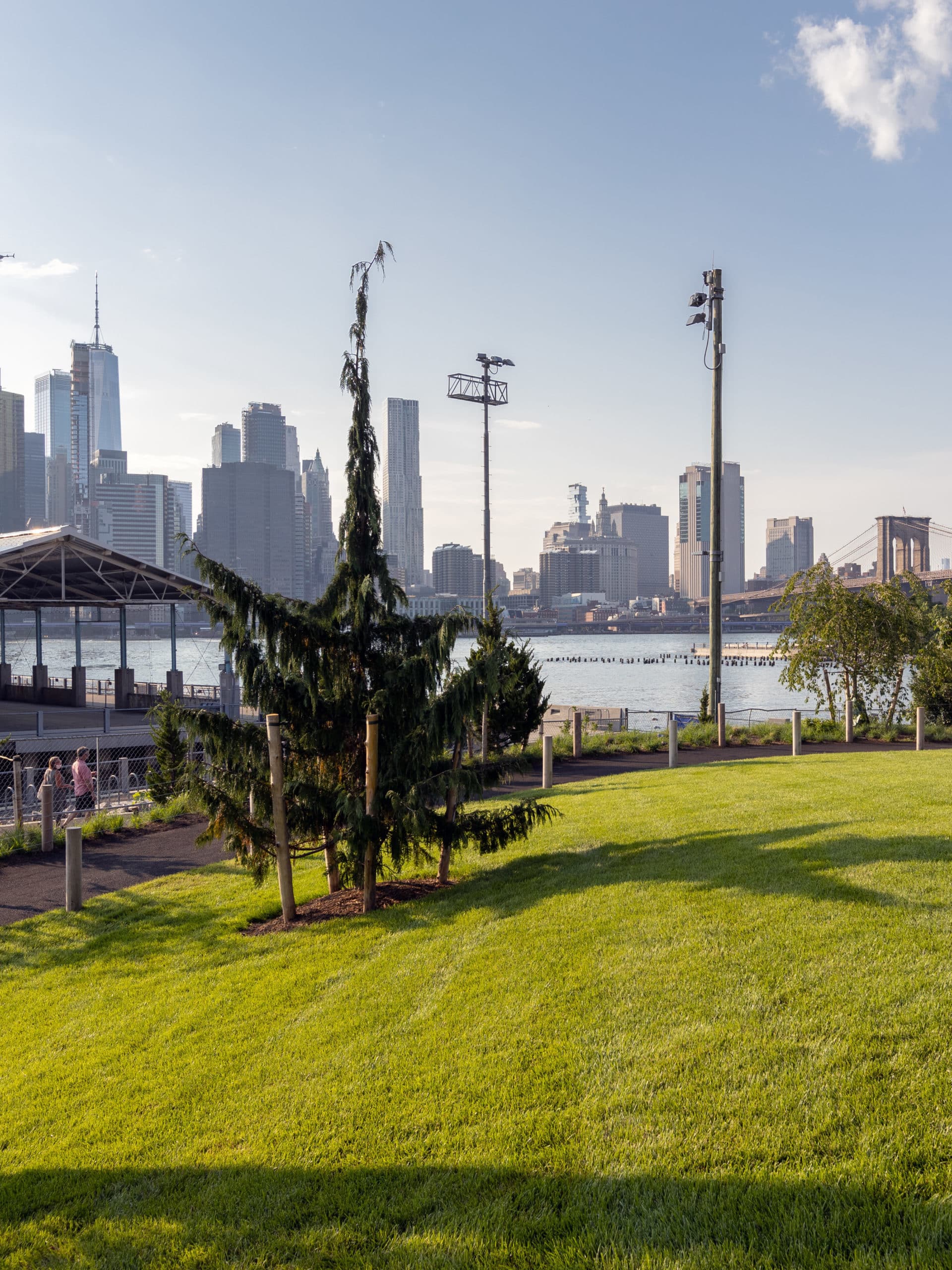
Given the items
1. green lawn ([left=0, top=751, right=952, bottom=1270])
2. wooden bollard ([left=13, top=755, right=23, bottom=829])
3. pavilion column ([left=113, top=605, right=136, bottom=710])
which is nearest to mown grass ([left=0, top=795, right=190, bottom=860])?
wooden bollard ([left=13, top=755, right=23, bottom=829])

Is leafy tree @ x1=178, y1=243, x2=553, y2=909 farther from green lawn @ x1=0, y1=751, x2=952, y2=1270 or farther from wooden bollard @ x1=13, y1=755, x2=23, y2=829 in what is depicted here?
wooden bollard @ x1=13, y1=755, x2=23, y2=829

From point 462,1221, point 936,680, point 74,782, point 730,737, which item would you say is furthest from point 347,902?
point 936,680

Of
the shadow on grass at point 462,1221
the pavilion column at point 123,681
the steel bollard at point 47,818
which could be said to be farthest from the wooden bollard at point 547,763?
the pavilion column at point 123,681

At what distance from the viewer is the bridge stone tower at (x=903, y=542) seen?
9706 cm

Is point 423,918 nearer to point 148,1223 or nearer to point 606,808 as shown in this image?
point 148,1223

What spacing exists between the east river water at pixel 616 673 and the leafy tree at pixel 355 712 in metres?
15.1

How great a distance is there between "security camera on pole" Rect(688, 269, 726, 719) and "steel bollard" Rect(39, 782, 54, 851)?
14890 millimetres

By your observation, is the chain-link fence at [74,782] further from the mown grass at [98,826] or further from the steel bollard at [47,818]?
the mown grass at [98,826]

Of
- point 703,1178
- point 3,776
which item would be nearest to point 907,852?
point 703,1178

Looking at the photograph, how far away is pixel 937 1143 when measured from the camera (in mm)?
3852

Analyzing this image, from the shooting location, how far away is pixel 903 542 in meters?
106

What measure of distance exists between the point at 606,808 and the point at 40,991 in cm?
731

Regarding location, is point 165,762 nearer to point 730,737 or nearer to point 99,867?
point 99,867

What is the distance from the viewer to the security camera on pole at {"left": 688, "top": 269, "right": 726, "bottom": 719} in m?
22.8
